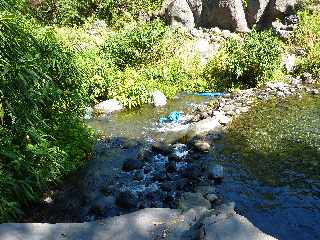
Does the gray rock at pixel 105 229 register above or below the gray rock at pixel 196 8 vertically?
below

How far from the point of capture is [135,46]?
692 inches

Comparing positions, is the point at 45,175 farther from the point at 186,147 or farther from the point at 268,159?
the point at 268,159

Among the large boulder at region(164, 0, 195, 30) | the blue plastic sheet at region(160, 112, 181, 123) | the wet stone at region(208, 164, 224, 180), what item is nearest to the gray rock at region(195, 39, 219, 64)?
the large boulder at region(164, 0, 195, 30)

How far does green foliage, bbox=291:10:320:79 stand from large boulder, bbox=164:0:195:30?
5410mm

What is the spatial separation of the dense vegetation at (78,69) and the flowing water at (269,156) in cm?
167

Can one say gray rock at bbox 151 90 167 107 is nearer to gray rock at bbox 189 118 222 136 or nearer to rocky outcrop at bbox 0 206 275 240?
gray rock at bbox 189 118 222 136

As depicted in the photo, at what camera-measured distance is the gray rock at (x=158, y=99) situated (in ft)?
51.1

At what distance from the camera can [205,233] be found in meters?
5.61

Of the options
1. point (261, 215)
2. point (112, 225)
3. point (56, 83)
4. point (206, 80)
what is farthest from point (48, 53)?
point (206, 80)

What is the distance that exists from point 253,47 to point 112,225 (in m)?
11.6

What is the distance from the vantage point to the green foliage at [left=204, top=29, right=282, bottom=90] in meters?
16.3

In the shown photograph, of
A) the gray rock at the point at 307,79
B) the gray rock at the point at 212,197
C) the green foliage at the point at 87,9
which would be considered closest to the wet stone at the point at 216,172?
the gray rock at the point at 212,197

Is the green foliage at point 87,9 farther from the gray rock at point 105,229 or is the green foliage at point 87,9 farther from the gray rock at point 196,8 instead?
the gray rock at point 105,229

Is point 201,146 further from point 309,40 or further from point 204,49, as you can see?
point 309,40
